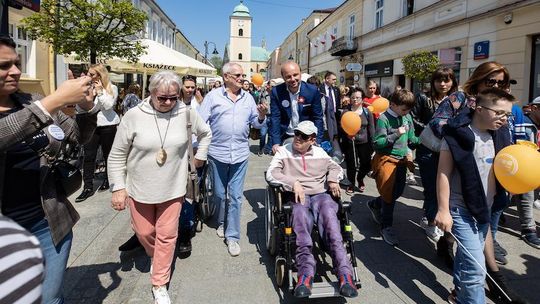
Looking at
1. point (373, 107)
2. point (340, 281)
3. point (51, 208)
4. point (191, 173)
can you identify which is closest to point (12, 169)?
point (51, 208)

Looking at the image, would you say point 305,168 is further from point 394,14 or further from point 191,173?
point 394,14

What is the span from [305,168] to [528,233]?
2802mm

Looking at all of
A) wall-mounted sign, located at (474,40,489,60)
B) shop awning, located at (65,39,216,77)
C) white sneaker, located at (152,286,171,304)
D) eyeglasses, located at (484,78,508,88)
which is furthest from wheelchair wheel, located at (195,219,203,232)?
wall-mounted sign, located at (474,40,489,60)

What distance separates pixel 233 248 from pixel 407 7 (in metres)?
18.8

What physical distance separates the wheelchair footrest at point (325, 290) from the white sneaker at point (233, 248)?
1254mm

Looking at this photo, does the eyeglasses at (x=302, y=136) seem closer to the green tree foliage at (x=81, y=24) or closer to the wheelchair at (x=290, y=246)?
the wheelchair at (x=290, y=246)

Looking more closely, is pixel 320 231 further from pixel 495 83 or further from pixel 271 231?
pixel 495 83

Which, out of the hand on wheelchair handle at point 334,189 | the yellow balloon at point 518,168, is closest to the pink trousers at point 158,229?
the hand on wheelchair handle at point 334,189

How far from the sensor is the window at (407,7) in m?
18.6

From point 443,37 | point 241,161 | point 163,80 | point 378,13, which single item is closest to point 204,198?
point 241,161

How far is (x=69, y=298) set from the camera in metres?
2.95

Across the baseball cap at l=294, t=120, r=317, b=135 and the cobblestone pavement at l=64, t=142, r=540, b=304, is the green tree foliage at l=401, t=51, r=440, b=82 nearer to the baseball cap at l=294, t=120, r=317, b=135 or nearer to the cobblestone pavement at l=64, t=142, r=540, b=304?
the cobblestone pavement at l=64, t=142, r=540, b=304

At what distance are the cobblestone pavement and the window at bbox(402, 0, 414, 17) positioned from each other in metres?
16.3

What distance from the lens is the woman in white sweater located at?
2.84 metres
